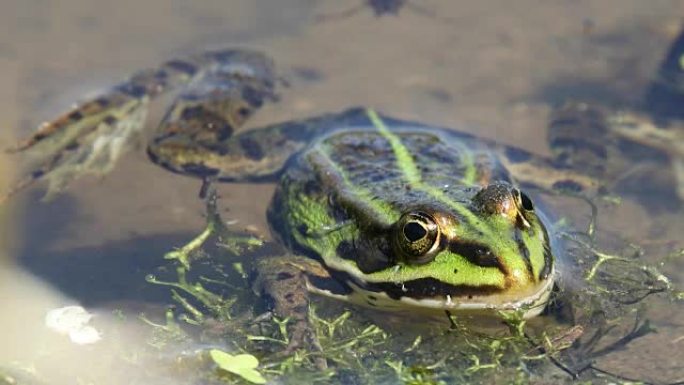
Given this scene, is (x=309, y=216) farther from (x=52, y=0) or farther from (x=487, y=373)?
(x=52, y=0)

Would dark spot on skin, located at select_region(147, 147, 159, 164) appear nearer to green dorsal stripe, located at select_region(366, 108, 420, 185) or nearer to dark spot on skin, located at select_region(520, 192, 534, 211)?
green dorsal stripe, located at select_region(366, 108, 420, 185)

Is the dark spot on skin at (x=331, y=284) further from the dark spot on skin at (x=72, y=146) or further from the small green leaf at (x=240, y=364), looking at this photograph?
the dark spot on skin at (x=72, y=146)

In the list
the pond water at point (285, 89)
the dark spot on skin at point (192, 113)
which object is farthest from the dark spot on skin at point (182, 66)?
the dark spot on skin at point (192, 113)

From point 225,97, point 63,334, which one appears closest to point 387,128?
point 225,97

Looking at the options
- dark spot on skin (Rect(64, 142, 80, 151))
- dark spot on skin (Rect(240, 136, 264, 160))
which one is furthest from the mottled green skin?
dark spot on skin (Rect(64, 142, 80, 151))

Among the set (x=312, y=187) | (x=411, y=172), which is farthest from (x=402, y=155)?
(x=312, y=187)
